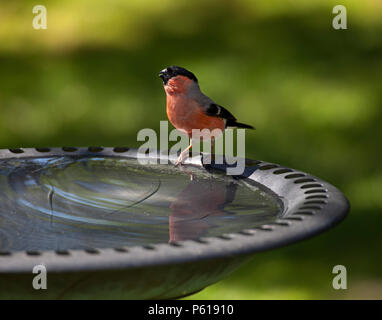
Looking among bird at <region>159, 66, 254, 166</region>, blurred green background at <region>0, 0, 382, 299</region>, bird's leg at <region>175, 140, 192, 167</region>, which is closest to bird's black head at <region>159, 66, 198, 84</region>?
A: bird at <region>159, 66, 254, 166</region>

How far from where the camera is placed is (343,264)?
3.73 meters

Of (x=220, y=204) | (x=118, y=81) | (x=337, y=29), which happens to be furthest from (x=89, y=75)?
(x=220, y=204)

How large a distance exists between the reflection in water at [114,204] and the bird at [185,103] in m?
0.18

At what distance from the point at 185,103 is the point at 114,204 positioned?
0.64 m

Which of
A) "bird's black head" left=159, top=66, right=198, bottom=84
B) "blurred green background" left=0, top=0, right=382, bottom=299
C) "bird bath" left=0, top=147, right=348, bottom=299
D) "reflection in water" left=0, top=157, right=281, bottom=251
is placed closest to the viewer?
"bird bath" left=0, top=147, right=348, bottom=299

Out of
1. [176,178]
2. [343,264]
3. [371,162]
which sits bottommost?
[343,264]

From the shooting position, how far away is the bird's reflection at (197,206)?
174cm

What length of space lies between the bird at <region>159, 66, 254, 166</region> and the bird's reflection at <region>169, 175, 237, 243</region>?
0.82ft

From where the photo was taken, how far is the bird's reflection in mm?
1744

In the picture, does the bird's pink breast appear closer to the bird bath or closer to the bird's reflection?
the bird bath

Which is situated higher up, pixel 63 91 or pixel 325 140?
pixel 63 91

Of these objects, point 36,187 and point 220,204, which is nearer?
point 220,204

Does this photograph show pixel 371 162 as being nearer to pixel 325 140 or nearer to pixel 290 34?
pixel 325 140

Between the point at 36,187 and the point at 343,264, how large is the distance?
212 cm
